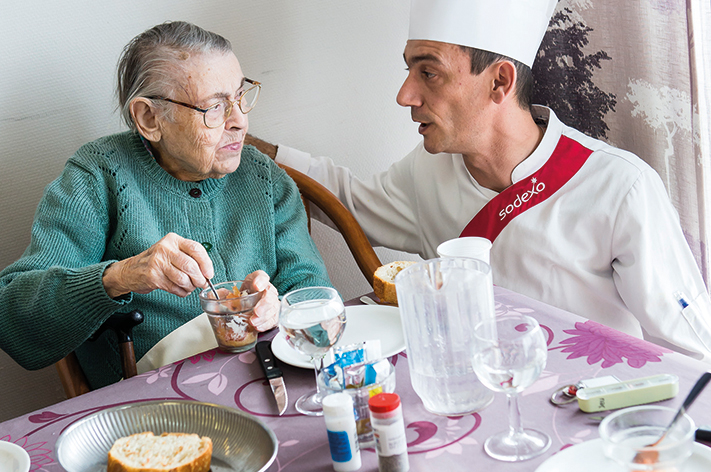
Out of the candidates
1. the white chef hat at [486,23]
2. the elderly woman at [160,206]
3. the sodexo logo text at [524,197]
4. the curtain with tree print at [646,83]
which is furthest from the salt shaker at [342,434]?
the curtain with tree print at [646,83]

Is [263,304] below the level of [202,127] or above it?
below

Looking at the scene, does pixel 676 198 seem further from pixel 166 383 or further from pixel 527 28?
pixel 166 383

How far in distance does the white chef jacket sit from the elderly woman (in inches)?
17.4

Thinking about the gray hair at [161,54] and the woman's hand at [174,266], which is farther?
the gray hair at [161,54]

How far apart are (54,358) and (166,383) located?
446 millimetres

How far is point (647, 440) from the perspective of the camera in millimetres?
643

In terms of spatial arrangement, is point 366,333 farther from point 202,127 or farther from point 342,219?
point 202,127

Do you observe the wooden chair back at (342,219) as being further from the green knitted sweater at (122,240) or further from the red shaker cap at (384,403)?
the red shaker cap at (384,403)

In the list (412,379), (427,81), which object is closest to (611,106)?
(427,81)

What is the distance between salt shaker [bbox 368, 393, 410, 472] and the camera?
75 centimetres

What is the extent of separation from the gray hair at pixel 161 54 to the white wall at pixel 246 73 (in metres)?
0.31

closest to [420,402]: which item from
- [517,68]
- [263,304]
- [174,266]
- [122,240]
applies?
[263,304]

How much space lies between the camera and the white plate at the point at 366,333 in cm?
107

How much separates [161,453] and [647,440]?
584mm
